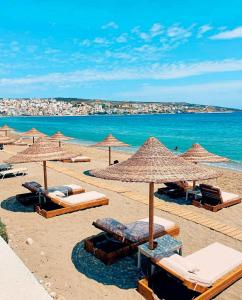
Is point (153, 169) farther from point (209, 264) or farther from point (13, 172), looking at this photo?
point (13, 172)

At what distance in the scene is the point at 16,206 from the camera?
11.2m

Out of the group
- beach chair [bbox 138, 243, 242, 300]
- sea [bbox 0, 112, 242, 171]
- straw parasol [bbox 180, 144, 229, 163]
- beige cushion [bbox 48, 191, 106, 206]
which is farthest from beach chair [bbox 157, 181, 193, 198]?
sea [bbox 0, 112, 242, 171]

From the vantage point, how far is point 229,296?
228 inches

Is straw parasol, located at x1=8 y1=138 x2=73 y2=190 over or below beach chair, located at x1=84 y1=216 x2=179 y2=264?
over

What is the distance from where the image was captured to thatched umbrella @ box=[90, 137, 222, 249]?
5.97m

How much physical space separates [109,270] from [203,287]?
219 centimetres

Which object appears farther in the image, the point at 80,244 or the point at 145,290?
the point at 80,244

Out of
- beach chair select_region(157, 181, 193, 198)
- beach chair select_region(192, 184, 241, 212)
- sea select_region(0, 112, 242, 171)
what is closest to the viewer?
beach chair select_region(192, 184, 241, 212)

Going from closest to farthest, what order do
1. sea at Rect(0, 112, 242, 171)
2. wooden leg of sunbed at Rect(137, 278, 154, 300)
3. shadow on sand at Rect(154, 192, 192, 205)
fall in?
wooden leg of sunbed at Rect(137, 278, 154, 300) < shadow on sand at Rect(154, 192, 192, 205) < sea at Rect(0, 112, 242, 171)

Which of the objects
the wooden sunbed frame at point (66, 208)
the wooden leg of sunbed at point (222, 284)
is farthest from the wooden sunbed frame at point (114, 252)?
the wooden sunbed frame at point (66, 208)

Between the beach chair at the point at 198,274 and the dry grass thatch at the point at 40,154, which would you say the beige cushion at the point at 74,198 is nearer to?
the dry grass thatch at the point at 40,154

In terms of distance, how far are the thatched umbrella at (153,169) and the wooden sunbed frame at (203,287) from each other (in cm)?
88

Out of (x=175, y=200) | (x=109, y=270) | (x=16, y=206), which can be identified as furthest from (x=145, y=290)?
(x=16, y=206)

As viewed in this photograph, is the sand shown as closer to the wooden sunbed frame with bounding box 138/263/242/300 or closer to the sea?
the wooden sunbed frame with bounding box 138/263/242/300
